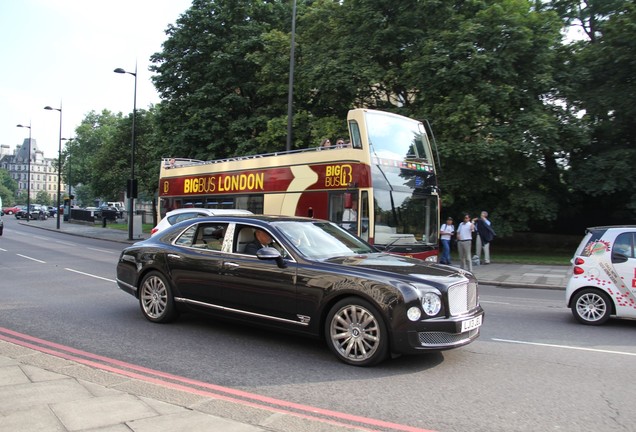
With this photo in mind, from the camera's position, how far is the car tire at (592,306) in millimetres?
8008

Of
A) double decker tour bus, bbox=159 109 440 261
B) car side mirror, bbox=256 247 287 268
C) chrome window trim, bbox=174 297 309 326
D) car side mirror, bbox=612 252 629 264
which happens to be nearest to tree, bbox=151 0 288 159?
double decker tour bus, bbox=159 109 440 261

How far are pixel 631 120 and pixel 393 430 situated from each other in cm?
2219

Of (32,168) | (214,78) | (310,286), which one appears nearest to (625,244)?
(310,286)

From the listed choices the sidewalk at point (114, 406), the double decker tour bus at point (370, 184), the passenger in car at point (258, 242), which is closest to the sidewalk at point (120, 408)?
the sidewalk at point (114, 406)

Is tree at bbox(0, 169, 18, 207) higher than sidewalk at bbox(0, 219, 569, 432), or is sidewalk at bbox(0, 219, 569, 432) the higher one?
tree at bbox(0, 169, 18, 207)

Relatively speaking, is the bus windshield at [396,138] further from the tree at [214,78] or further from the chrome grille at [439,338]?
the tree at [214,78]

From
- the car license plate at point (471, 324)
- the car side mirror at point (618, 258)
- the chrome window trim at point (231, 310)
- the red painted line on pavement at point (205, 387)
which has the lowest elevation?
the red painted line on pavement at point (205, 387)

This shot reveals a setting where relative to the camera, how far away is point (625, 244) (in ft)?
26.4

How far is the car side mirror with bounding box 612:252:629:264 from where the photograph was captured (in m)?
7.96

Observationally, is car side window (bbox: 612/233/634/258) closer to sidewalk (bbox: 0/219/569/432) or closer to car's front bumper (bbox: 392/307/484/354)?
car's front bumper (bbox: 392/307/484/354)

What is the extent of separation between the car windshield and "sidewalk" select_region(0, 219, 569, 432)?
2.15 meters

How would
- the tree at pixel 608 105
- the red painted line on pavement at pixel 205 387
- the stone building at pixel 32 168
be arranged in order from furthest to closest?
the stone building at pixel 32 168
the tree at pixel 608 105
the red painted line on pavement at pixel 205 387

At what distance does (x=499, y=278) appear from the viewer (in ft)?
49.7

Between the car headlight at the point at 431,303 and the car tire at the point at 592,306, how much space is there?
4.34 m
